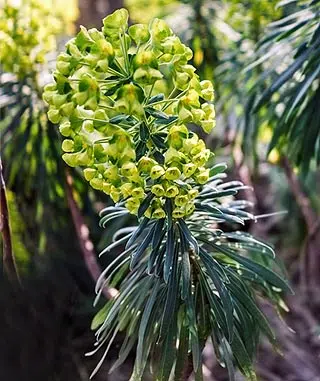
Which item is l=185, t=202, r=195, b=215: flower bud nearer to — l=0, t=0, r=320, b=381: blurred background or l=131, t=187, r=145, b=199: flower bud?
l=131, t=187, r=145, b=199: flower bud

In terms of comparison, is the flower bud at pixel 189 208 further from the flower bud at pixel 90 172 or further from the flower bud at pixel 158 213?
the flower bud at pixel 90 172

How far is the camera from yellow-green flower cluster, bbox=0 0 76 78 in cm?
159

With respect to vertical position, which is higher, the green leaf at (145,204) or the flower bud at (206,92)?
the flower bud at (206,92)

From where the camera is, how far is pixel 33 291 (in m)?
1.59

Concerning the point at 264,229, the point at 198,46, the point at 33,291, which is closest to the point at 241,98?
the point at 198,46

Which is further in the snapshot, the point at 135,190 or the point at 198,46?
the point at 198,46

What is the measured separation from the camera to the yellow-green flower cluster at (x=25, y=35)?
1586mm

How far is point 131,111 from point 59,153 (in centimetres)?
82

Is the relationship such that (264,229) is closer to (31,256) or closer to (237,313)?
(31,256)

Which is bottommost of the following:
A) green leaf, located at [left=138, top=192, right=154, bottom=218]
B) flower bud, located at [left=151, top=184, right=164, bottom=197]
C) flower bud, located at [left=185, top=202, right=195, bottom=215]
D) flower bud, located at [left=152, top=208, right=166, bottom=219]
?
flower bud, located at [left=185, top=202, right=195, bottom=215]

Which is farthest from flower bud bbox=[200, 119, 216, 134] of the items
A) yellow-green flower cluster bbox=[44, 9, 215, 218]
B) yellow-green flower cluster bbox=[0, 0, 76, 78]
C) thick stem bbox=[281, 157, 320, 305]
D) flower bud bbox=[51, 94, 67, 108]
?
thick stem bbox=[281, 157, 320, 305]

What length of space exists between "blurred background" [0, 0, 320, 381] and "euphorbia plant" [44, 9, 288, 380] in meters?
0.18

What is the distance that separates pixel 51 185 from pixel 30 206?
0.42 m

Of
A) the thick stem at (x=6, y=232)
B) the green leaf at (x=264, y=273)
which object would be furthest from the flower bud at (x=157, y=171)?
the thick stem at (x=6, y=232)
